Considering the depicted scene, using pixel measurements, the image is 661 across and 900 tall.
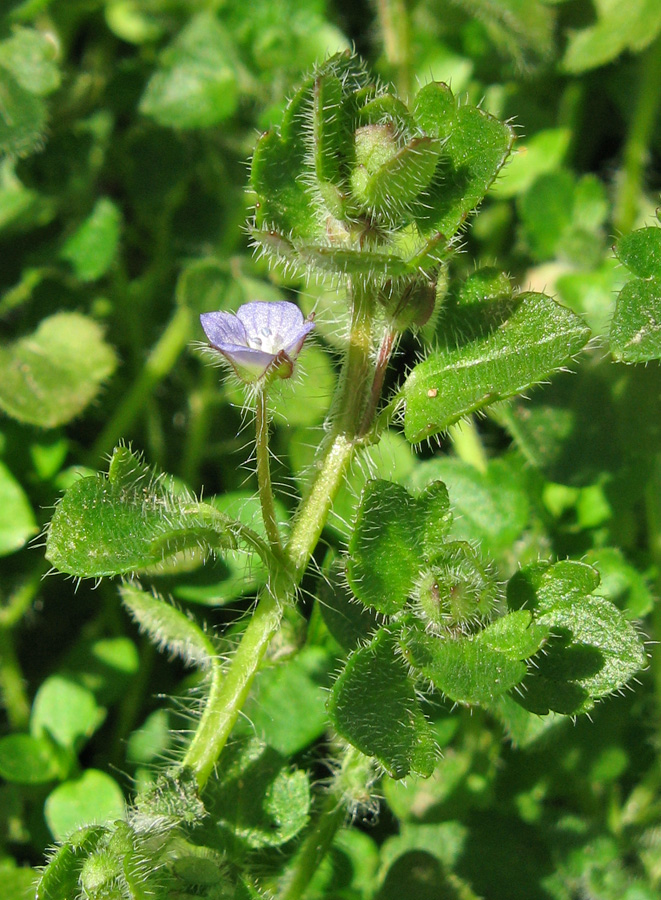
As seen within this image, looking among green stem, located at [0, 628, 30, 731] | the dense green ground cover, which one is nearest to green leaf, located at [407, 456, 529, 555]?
the dense green ground cover

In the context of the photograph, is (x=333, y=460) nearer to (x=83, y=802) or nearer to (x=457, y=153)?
(x=457, y=153)

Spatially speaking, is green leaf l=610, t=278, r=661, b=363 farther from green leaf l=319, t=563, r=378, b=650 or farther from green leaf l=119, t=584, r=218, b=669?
green leaf l=119, t=584, r=218, b=669

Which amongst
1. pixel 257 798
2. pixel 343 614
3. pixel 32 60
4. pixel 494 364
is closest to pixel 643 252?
pixel 494 364

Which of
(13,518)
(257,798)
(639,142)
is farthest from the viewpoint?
(639,142)

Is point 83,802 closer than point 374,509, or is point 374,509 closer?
point 374,509

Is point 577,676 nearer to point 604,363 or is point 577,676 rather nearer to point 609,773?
point 609,773

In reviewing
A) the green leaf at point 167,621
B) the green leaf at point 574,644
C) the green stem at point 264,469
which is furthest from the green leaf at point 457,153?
the green leaf at point 167,621

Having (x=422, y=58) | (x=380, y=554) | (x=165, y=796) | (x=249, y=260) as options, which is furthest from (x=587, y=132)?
(x=165, y=796)
